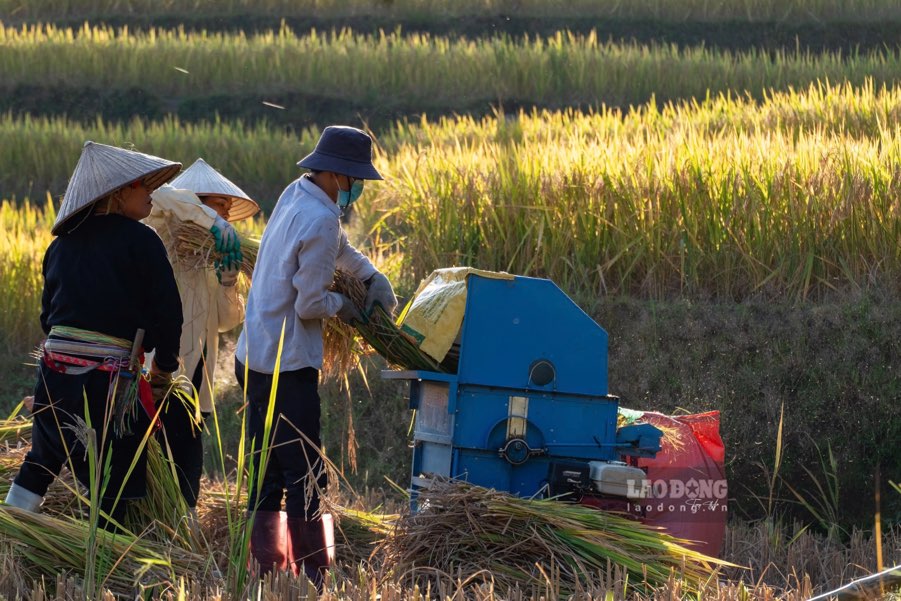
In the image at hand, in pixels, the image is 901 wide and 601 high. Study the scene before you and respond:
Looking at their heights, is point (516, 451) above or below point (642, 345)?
below

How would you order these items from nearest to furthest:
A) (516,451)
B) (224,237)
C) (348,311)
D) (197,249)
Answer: (516,451) < (348,311) < (224,237) < (197,249)

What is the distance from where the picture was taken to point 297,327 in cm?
416

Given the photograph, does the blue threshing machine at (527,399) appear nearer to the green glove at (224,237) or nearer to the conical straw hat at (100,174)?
the green glove at (224,237)

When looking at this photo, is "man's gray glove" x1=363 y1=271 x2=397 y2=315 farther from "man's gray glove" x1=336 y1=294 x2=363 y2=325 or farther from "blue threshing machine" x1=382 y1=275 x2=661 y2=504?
"blue threshing machine" x1=382 y1=275 x2=661 y2=504

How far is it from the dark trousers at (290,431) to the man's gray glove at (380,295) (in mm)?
325

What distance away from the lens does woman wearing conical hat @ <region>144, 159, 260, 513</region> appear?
14.9ft

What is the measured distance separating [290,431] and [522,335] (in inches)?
32.5

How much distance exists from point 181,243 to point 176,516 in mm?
1065

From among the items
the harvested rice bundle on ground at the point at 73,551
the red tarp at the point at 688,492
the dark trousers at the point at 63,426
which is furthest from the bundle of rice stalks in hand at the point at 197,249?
the red tarp at the point at 688,492

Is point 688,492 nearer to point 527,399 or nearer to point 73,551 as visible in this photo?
point 527,399

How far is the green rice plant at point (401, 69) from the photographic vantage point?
13.9 m

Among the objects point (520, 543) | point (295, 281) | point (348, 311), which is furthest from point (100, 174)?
point (520, 543)

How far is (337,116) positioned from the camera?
15141 mm

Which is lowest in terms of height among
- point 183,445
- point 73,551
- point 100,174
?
point 73,551
